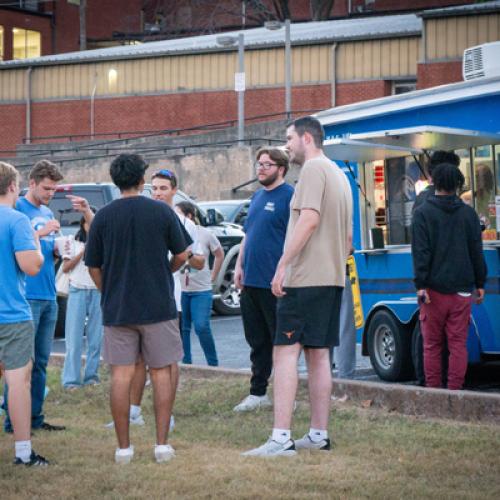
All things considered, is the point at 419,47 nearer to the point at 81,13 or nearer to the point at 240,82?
the point at 240,82

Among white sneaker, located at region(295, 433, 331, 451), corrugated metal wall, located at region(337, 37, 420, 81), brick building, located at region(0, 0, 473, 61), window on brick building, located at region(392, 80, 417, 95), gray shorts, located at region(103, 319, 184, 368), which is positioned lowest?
white sneaker, located at region(295, 433, 331, 451)

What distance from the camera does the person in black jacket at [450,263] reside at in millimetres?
10180

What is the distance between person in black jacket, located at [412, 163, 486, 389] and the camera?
10180 mm

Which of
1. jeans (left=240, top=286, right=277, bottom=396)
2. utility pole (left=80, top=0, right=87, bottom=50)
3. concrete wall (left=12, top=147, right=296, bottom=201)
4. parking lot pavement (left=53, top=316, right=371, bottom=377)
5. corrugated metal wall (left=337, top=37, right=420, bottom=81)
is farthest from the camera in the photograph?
utility pole (left=80, top=0, right=87, bottom=50)

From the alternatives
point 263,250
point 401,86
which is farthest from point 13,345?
point 401,86

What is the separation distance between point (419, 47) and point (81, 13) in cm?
2863

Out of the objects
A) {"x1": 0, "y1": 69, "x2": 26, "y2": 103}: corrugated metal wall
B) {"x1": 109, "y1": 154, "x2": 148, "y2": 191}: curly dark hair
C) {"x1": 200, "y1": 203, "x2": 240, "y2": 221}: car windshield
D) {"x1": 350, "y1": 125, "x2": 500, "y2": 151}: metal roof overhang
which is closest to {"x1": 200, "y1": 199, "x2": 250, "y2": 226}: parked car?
{"x1": 200, "y1": 203, "x2": 240, "y2": 221}: car windshield

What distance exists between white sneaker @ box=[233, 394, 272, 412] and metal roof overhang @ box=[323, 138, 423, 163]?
257 cm

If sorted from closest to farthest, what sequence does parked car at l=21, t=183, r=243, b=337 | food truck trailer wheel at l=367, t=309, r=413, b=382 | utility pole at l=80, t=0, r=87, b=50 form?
food truck trailer wheel at l=367, t=309, r=413, b=382, parked car at l=21, t=183, r=243, b=337, utility pole at l=80, t=0, r=87, b=50

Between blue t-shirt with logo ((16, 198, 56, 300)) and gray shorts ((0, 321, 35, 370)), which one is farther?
blue t-shirt with logo ((16, 198, 56, 300))

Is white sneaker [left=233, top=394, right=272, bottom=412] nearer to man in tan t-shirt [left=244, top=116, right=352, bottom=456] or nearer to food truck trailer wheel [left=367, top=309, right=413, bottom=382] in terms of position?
man in tan t-shirt [left=244, top=116, right=352, bottom=456]

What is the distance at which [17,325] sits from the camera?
312 inches

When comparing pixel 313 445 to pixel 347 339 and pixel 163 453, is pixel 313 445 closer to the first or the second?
pixel 163 453

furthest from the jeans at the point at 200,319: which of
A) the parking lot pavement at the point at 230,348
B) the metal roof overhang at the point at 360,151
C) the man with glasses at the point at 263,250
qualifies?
the man with glasses at the point at 263,250
